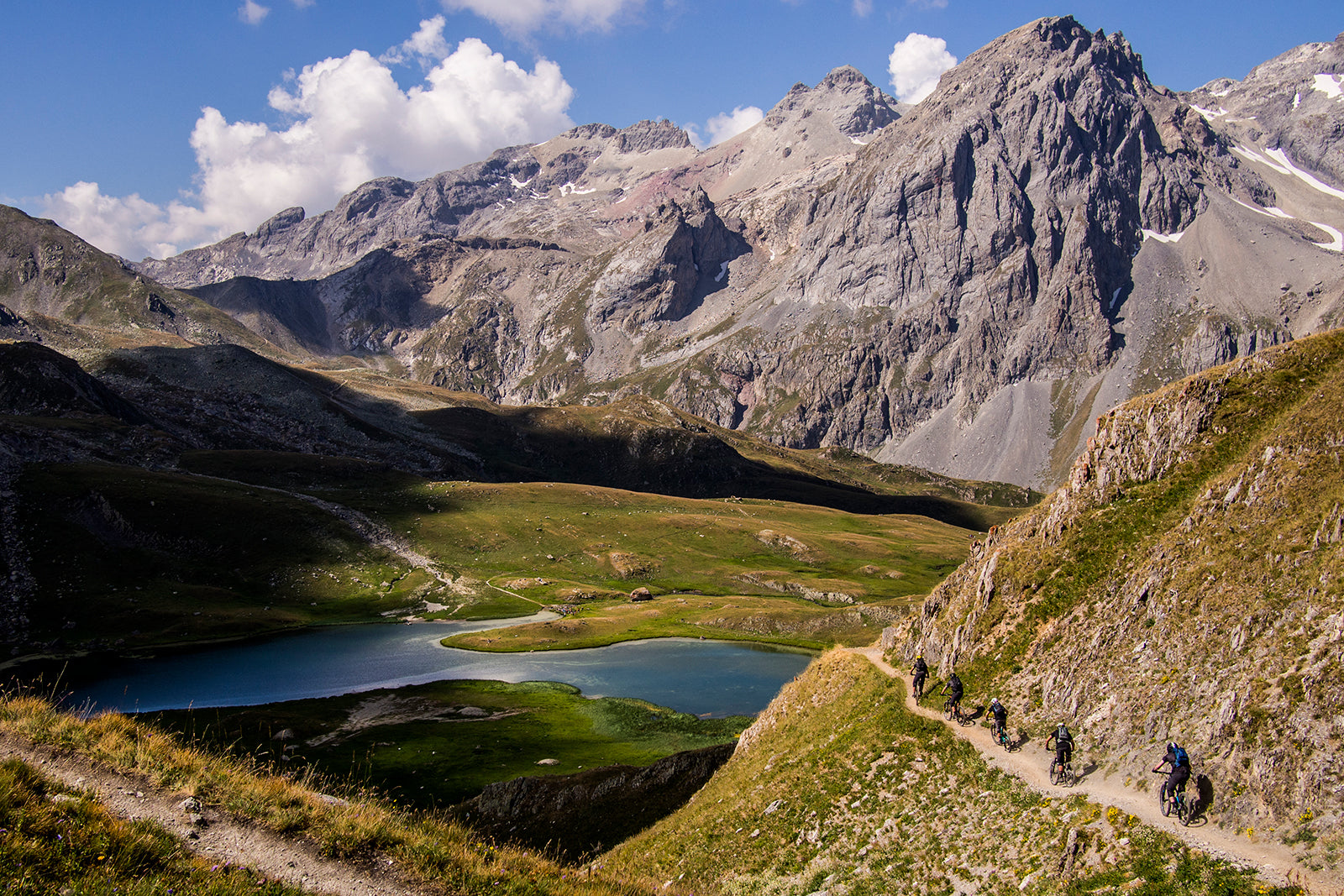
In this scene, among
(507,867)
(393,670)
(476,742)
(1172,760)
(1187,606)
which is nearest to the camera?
(507,867)

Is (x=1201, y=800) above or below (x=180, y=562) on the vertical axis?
above

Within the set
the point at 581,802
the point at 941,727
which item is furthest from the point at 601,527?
the point at 941,727

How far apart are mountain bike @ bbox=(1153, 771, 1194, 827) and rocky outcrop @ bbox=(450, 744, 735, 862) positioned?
23448 mm

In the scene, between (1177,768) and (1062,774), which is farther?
(1062,774)

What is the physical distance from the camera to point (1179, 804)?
19766 mm

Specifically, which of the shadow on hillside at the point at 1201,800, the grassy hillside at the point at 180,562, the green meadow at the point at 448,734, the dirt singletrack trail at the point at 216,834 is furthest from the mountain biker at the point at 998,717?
the grassy hillside at the point at 180,562

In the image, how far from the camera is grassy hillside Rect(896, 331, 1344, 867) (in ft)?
63.1

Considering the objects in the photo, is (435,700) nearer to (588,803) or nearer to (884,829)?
(588,803)

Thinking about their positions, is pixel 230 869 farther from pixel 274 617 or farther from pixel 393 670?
pixel 274 617

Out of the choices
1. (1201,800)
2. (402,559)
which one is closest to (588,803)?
(1201,800)

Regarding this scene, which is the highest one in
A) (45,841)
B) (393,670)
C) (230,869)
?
(45,841)

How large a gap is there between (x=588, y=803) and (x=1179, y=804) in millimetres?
28129

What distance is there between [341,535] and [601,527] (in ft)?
184

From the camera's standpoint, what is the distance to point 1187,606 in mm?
24672
